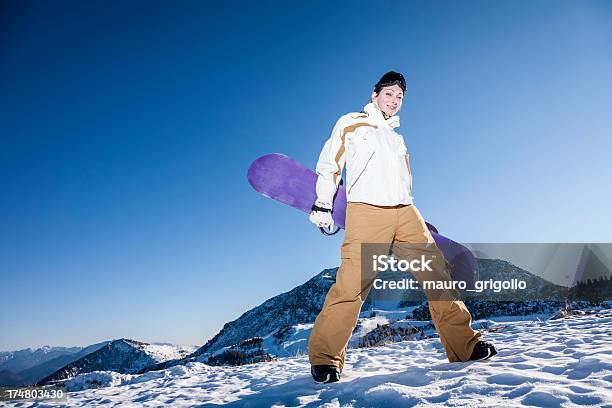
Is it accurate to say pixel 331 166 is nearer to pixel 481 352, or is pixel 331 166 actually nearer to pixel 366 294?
pixel 366 294

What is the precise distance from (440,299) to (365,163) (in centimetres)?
128

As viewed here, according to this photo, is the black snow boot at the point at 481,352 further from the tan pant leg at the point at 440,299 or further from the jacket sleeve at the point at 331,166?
the jacket sleeve at the point at 331,166

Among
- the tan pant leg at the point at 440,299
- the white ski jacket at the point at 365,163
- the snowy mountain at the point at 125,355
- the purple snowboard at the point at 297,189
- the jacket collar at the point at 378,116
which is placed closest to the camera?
the tan pant leg at the point at 440,299

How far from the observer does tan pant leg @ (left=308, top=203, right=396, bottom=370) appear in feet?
8.60

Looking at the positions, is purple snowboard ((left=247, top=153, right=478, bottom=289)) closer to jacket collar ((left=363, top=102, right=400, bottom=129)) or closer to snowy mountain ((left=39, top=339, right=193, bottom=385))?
jacket collar ((left=363, top=102, right=400, bottom=129))

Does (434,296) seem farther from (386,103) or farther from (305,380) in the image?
(386,103)

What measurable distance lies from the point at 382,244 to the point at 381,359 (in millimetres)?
2159

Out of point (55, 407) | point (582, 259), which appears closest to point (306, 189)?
point (55, 407)

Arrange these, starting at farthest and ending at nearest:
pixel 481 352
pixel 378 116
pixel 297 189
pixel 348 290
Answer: pixel 297 189 → pixel 378 116 → pixel 481 352 → pixel 348 290

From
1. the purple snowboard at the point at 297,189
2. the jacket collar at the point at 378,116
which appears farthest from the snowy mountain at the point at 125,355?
the jacket collar at the point at 378,116

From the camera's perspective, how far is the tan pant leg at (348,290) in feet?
8.60

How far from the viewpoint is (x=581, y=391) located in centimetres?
196

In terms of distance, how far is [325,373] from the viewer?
2.69m

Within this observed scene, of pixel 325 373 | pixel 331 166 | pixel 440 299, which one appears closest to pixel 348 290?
pixel 325 373
